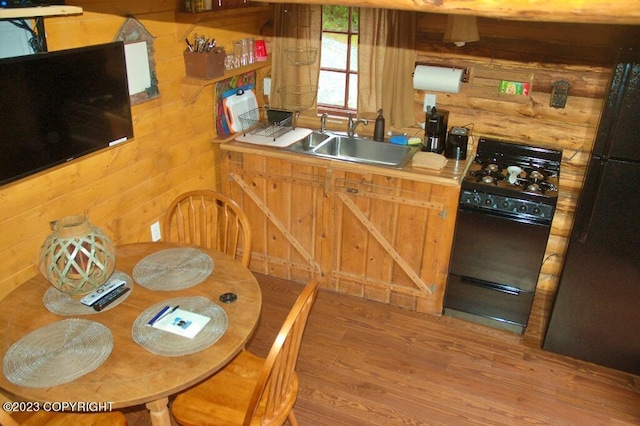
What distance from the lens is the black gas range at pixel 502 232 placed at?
2895 mm

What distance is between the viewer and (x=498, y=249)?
9.87ft

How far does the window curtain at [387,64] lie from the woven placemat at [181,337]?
6.58ft

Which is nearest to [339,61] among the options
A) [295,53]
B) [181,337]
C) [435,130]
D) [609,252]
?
[295,53]

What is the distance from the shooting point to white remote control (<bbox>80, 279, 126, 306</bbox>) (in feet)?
6.62

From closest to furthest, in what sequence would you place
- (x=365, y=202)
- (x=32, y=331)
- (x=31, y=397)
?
(x=31, y=397), (x=32, y=331), (x=365, y=202)

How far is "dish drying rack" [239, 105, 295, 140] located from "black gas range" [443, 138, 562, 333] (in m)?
1.31

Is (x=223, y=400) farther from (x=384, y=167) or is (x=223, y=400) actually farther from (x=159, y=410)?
(x=384, y=167)

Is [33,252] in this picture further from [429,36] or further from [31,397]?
[429,36]

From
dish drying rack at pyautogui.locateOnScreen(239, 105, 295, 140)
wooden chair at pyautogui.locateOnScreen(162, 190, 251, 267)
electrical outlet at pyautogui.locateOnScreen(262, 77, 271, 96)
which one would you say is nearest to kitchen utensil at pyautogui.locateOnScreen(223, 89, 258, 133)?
dish drying rack at pyautogui.locateOnScreen(239, 105, 295, 140)

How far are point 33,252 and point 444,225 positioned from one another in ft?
7.08

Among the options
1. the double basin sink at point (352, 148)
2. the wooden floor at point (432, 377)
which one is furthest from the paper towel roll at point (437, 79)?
the wooden floor at point (432, 377)

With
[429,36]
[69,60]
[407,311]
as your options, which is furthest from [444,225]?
[69,60]

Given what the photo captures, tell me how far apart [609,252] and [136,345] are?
234 cm

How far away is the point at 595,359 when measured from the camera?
9.55 ft
